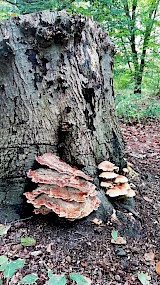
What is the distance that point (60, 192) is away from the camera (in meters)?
1.96

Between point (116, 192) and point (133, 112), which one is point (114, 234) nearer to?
point (116, 192)

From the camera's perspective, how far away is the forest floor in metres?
1.84

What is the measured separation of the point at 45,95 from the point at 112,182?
0.97 meters

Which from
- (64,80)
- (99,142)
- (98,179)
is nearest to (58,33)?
(64,80)

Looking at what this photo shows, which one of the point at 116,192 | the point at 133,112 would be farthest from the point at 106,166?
the point at 133,112

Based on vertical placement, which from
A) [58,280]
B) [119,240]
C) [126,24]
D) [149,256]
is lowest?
[149,256]

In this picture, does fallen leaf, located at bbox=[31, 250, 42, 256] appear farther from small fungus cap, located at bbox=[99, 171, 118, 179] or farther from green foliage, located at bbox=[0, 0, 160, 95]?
green foliage, located at bbox=[0, 0, 160, 95]

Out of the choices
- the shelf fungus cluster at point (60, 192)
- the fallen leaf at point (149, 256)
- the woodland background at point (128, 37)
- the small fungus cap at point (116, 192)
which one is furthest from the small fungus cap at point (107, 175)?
the woodland background at point (128, 37)

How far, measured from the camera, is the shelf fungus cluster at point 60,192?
1935mm

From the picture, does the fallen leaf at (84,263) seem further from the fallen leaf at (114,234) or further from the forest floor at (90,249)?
the fallen leaf at (114,234)

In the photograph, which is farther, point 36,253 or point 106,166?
point 106,166

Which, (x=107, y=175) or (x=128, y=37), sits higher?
(x=128, y=37)

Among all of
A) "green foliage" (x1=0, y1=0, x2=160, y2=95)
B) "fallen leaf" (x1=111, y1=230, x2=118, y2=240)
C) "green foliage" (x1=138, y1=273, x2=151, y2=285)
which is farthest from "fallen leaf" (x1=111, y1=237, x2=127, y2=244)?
"green foliage" (x1=0, y1=0, x2=160, y2=95)

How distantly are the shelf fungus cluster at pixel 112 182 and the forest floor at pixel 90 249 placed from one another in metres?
0.22
